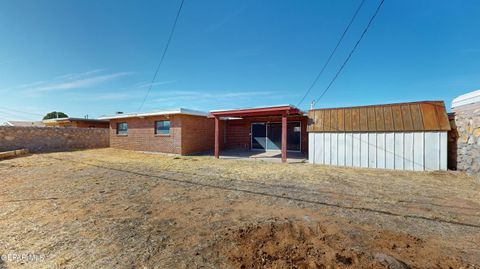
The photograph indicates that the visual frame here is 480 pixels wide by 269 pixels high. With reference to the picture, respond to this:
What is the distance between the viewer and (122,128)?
1619cm

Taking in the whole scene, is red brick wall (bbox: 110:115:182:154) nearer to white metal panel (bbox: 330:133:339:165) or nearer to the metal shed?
the metal shed

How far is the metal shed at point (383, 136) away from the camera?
789 centimetres

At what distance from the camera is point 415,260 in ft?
7.72

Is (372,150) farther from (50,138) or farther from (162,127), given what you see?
(50,138)

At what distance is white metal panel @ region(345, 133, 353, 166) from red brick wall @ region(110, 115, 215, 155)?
8.90m

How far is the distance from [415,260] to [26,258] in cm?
443

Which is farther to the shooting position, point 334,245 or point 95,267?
point 334,245

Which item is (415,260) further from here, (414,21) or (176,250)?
(414,21)

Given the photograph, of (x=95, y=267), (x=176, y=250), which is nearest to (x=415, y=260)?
(x=176, y=250)

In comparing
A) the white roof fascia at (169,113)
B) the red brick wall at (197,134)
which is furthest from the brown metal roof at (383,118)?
the red brick wall at (197,134)

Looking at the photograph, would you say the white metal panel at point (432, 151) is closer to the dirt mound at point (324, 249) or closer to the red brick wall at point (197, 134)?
the dirt mound at point (324, 249)

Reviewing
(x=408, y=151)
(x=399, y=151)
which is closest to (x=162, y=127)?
(x=399, y=151)

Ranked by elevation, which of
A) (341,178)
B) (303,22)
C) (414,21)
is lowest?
(341,178)

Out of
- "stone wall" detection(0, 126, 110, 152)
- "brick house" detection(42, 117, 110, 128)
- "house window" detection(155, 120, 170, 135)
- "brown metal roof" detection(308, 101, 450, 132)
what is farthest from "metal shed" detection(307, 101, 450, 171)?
"brick house" detection(42, 117, 110, 128)
